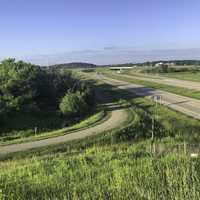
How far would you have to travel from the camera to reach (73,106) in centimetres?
5184

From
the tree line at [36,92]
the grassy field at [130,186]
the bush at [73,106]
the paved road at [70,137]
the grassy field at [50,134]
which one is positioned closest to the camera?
the grassy field at [130,186]

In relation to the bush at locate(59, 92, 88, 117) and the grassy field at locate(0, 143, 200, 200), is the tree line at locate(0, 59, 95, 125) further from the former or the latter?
the grassy field at locate(0, 143, 200, 200)

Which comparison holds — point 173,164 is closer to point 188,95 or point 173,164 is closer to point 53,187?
point 53,187

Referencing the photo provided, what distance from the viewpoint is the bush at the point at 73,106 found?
51.5 m

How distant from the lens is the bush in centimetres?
5155

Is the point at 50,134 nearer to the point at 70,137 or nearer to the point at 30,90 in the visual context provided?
the point at 70,137

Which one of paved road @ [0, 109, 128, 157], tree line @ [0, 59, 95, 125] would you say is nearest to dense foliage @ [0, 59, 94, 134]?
tree line @ [0, 59, 95, 125]

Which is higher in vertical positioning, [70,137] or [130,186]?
[130,186]

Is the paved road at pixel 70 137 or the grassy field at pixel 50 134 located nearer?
the paved road at pixel 70 137

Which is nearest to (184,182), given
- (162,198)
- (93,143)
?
(162,198)

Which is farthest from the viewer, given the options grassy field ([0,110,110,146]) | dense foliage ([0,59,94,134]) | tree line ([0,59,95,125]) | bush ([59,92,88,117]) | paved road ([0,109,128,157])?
dense foliage ([0,59,94,134])

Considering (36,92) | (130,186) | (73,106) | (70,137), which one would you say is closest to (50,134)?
(70,137)

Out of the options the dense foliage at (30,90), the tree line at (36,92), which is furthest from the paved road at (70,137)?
the tree line at (36,92)

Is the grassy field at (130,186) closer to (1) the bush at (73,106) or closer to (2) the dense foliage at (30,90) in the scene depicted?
(2) the dense foliage at (30,90)
